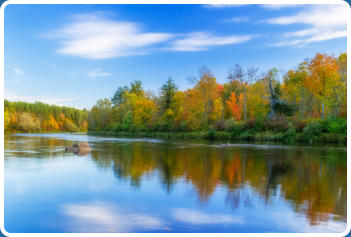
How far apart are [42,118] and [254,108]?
11455 centimetres

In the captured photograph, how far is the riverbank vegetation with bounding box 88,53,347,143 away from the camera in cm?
4123

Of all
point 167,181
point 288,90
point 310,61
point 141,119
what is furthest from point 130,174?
point 141,119

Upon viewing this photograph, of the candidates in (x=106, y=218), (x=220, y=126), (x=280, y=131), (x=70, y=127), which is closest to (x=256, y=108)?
(x=220, y=126)

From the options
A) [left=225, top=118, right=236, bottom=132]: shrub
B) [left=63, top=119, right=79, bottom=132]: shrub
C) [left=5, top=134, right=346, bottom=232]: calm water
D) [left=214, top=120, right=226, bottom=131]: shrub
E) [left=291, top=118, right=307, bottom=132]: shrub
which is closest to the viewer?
[left=5, top=134, right=346, bottom=232]: calm water

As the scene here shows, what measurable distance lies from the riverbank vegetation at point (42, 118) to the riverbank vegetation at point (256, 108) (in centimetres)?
5284

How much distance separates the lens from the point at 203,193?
398 inches

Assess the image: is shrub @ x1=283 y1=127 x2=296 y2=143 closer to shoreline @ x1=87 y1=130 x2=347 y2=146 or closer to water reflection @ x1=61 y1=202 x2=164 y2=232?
shoreline @ x1=87 y1=130 x2=347 y2=146

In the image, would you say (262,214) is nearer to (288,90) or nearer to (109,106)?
(288,90)

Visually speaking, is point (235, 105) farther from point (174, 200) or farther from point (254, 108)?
point (174, 200)

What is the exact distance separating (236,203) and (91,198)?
4329 mm

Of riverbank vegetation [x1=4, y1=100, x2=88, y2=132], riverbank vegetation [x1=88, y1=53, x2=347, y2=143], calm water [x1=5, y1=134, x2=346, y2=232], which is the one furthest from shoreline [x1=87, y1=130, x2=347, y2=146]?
riverbank vegetation [x1=4, y1=100, x2=88, y2=132]

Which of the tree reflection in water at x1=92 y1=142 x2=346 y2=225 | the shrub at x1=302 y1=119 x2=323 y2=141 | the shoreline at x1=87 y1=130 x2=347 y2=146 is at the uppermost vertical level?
the shrub at x1=302 y1=119 x2=323 y2=141

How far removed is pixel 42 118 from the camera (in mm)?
144750

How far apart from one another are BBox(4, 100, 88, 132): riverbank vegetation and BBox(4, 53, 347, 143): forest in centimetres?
4669
